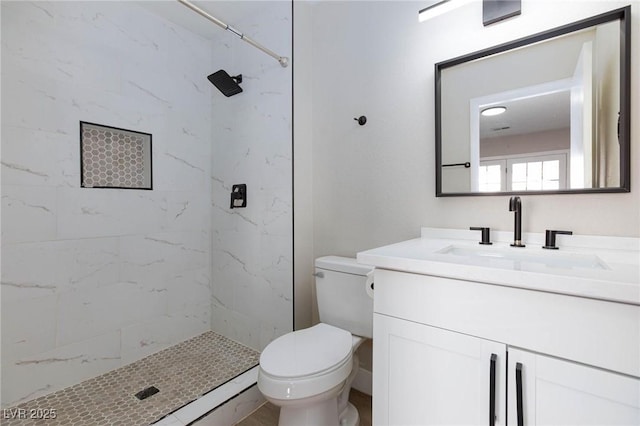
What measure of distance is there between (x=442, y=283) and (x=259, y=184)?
1.46 m

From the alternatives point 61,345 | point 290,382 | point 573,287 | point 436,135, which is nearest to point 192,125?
point 61,345

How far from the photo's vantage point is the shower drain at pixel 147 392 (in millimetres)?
1616

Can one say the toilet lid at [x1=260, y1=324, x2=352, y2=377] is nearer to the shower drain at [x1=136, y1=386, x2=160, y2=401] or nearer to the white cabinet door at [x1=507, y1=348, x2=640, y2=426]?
the white cabinet door at [x1=507, y1=348, x2=640, y2=426]

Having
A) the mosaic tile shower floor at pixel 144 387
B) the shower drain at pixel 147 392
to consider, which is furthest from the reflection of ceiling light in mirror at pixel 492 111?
the shower drain at pixel 147 392

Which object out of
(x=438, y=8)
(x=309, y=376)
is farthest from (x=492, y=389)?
(x=438, y=8)

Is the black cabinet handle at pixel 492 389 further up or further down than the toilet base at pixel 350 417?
further up

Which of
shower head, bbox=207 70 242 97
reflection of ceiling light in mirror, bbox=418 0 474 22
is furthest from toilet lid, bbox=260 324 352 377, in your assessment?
shower head, bbox=207 70 242 97

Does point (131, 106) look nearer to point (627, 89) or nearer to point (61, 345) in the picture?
point (61, 345)

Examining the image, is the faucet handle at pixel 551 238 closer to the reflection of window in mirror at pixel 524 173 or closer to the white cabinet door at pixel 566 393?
the reflection of window in mirror at pixel 524 173

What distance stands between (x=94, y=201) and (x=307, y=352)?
1.56 metres

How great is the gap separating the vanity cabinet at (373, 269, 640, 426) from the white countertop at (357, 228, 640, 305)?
1.4 inches

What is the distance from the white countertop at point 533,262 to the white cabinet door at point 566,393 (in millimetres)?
184

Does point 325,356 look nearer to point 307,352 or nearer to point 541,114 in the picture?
point 307,352

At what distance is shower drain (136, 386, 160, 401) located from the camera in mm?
1616
